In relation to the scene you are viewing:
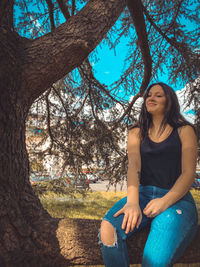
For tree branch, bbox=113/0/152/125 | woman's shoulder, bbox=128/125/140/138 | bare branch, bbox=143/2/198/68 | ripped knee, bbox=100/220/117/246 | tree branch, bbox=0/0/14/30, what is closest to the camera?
ripped knee, bbox=100/220/117/246

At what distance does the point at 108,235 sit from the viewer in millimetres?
1188

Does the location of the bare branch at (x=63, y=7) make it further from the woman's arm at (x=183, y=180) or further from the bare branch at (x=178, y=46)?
the woman's arm at (x=183, y=180)

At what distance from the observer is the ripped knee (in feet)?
3.87

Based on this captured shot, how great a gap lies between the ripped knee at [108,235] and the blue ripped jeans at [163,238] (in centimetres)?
2

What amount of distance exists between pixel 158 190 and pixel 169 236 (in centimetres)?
34

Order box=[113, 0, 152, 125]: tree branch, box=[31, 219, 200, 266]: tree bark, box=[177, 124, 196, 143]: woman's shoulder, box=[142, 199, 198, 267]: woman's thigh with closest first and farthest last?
box=[142, 199, 198, 267]: woman's thigh < box=[31, 219, 200, 266]: tree bark < box=[177, 124, 196, 143]: woman's shoulder < box=[113, 0, 152, 125]: tree branch

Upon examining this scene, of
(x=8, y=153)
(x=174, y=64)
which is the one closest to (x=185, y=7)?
(x=174, y=64)

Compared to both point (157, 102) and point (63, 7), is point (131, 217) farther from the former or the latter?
point (63, 7)

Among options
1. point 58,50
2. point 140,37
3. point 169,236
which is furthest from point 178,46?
point 169,236

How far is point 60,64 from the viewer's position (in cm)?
156

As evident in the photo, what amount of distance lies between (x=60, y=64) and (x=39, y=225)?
1.20 meters

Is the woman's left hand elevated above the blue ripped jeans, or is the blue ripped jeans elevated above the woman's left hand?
the woman's left hand

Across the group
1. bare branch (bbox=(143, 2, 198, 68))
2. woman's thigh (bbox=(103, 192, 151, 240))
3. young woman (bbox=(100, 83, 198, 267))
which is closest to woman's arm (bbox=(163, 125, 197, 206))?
young woman (bbox=(100, 83, 198, 267))

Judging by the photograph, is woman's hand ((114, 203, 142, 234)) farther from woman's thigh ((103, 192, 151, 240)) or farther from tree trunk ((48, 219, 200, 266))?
tree trunk ((48, 219, 200, 266))
